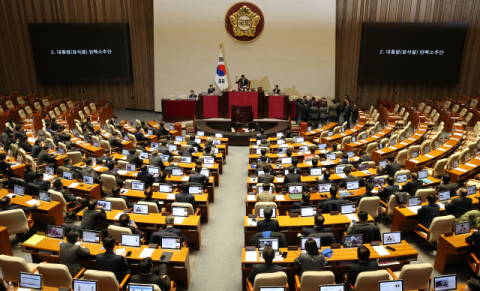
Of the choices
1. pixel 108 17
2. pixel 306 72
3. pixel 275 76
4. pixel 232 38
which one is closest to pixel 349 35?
pixel 306 72

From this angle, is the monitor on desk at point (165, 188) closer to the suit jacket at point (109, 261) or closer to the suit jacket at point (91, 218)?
the suit jacket at point (91, 218)

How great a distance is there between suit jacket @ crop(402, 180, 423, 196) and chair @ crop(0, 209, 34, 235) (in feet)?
26.9

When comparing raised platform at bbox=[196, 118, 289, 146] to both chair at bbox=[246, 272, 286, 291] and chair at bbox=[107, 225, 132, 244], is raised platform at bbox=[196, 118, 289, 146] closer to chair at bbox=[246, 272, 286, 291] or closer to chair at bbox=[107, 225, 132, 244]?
chair at bbox=[107, 225, 132, 244]

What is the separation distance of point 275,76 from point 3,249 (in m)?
15.9

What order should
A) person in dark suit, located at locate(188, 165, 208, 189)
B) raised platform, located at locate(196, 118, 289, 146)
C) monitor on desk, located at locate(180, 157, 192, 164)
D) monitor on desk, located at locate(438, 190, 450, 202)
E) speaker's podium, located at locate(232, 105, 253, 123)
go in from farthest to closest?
speaker's podium, located at locate(232, 105, 253, 123) < raised platform, located at locate(196, 118, 289, 146) < monitor on desk, located at locate(180, 157, 192, 164) < person in dark suit, located at locate(188, 165, 208, 189) < monitor on desk, located at locate(438, 190, 450, 202)

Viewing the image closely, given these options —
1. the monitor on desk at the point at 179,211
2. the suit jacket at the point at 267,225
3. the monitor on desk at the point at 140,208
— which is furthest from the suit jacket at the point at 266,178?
the monitor on desk at the point at 140,208

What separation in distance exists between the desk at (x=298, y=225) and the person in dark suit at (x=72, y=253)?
111 inches

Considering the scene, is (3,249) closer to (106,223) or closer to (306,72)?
(106,223)

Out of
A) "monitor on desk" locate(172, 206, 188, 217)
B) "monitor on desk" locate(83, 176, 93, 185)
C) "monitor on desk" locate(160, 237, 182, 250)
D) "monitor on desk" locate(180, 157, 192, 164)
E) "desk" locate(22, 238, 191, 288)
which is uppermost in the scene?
"monitor on desk" locate(180, 157, 192, 164)

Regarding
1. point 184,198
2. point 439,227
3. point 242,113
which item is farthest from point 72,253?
point 242,113

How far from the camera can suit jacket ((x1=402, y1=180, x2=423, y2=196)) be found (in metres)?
7.71

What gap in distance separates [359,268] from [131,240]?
364 centimetres

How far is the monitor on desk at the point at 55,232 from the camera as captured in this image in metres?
5.95

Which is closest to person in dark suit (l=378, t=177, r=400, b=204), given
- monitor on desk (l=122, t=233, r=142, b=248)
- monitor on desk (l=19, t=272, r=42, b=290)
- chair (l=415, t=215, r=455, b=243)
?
chair (l=415, t=215, r=455, b=243)
